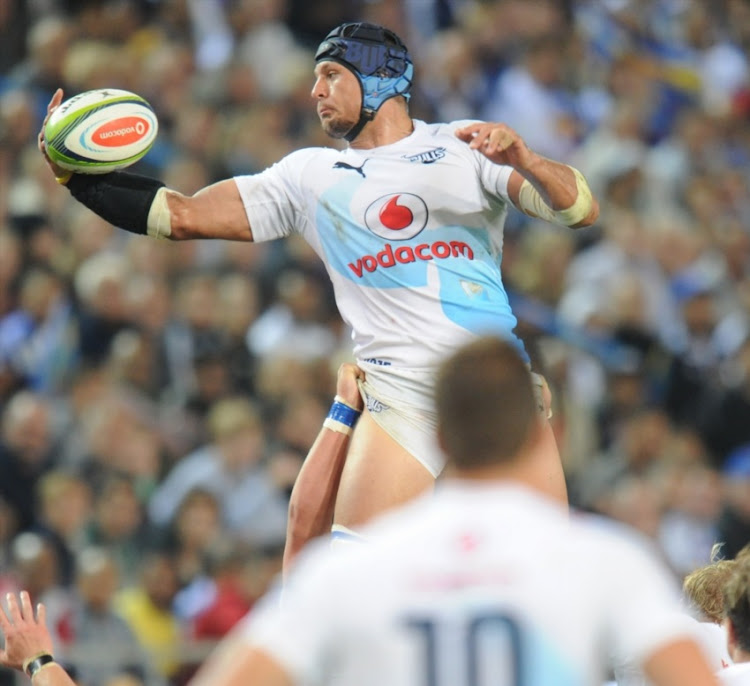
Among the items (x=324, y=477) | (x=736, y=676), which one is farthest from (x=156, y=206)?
(x=736, y=676)

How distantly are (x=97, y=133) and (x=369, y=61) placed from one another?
0.99 meters

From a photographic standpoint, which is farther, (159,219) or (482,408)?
(159,219)

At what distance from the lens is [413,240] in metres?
5.35

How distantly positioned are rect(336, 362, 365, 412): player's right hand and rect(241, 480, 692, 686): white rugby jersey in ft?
9.19

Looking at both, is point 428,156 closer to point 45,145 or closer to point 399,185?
point 399,185

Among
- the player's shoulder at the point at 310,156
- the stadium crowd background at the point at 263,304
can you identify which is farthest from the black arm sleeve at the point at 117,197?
the stadium crowd background at the point at 263,304

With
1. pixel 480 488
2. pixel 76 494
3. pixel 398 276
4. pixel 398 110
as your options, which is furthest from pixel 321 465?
pixel 76 494

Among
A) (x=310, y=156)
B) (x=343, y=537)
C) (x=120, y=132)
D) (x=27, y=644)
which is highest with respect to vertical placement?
(x=120, y=132)

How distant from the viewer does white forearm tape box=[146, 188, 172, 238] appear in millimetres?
5473

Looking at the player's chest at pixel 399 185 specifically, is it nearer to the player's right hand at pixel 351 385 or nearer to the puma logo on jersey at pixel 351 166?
the puma logo on jersey at pixel 351 166

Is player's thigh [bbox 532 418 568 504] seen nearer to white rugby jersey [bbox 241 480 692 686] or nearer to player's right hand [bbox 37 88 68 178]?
player's right hand [bbox 37 88 68 178]

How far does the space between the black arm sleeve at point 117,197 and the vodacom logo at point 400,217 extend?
82 cm

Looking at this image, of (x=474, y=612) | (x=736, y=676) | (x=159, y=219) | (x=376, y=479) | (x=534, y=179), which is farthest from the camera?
(x=159, y=219)

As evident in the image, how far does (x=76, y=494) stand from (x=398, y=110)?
13.1 ft
